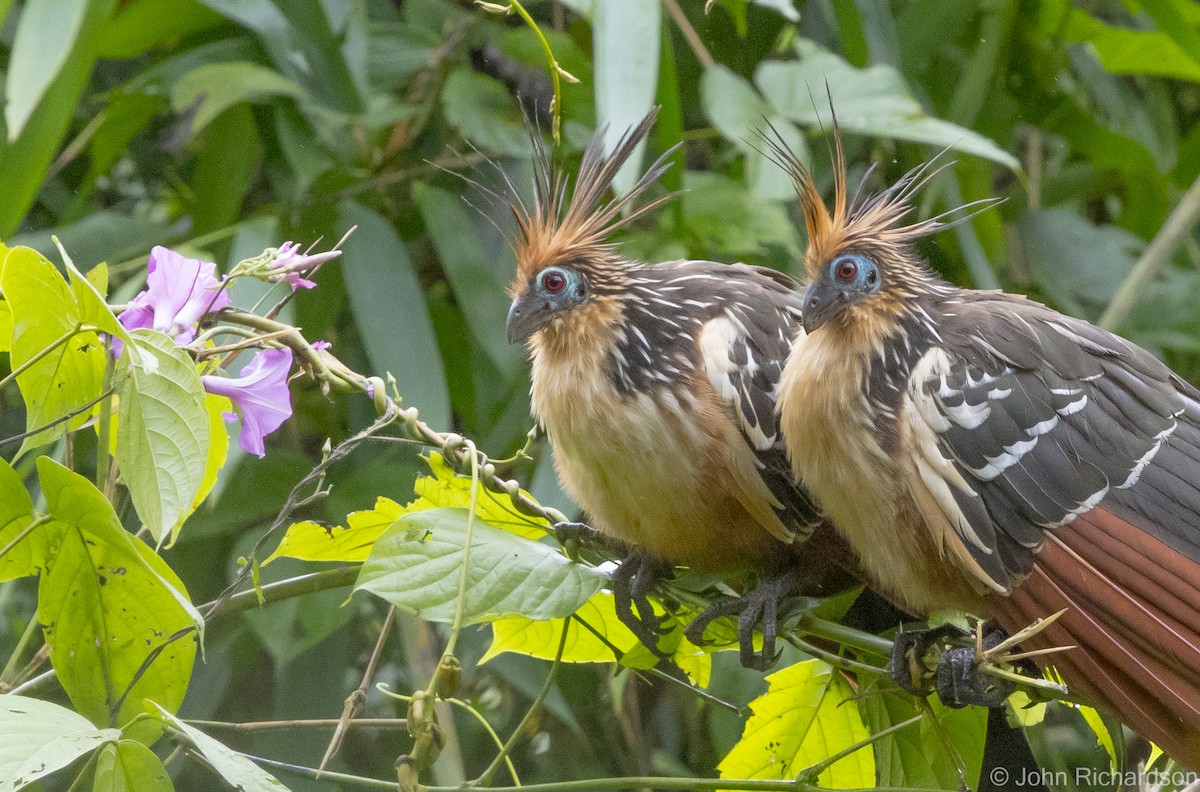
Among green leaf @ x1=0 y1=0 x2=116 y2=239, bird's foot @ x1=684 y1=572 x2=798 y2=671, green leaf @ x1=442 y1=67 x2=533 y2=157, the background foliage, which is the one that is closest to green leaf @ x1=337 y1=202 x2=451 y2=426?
the background foliage

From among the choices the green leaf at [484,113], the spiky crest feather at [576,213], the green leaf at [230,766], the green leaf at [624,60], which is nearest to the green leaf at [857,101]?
the green leaf at [624,60]

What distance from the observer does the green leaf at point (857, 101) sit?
58.3 inches

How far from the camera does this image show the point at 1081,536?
2.76 feet

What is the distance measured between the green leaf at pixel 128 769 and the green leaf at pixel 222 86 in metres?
1.02

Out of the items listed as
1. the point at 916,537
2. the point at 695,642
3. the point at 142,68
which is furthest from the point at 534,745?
the point at 142,68

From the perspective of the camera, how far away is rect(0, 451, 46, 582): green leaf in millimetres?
706

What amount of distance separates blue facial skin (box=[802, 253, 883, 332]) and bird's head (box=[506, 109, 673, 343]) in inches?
6.1

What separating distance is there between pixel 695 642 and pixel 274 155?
1.12 m

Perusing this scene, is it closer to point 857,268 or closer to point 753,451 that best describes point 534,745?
point 753,451

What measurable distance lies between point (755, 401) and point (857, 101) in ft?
2.34

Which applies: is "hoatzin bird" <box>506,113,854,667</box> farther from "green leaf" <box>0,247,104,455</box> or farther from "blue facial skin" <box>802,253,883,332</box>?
"green leaf" <box>0,247,104,455</box>

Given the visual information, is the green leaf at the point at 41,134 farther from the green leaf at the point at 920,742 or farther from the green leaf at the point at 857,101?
the green leaf at the point at 920,742

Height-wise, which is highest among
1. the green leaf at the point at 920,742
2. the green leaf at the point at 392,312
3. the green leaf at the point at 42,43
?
the green leaf at the point at 42,43

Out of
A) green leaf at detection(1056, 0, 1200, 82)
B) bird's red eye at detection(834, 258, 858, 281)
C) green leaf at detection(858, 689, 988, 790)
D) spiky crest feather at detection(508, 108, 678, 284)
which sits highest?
green leaf at detection(1056, 0, 1200, 82)
